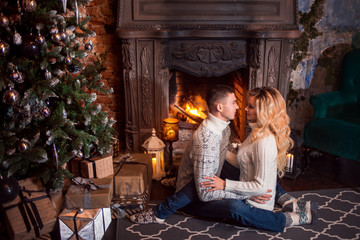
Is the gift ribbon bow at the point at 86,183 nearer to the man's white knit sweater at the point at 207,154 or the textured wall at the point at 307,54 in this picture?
the man's white knit sweater at the point at 207,154

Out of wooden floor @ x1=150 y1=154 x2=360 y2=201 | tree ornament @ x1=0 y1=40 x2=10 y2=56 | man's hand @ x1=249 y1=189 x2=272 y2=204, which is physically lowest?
wooden floor @ x1=150 y1=154 x2=360 y2=201

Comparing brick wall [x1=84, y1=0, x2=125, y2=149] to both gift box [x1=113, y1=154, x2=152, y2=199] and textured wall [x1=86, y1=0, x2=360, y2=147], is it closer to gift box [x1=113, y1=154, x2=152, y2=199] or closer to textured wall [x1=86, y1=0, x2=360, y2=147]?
textured wall [x1=86, y1=0, x2=360, y2=147]

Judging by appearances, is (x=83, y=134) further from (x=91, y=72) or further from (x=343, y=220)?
(x=343, y=220)

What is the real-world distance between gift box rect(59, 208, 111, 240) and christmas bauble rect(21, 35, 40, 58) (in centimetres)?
113

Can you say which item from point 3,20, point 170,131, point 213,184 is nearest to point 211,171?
point 213,184

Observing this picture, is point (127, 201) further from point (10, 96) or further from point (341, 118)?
point (341, 118)

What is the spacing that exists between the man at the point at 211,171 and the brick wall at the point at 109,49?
1.51m

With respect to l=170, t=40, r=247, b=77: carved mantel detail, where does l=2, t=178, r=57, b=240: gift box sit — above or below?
below

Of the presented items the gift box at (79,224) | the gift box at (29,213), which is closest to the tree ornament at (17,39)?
the gift box at (29,213)

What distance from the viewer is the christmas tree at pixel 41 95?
84.0 inches

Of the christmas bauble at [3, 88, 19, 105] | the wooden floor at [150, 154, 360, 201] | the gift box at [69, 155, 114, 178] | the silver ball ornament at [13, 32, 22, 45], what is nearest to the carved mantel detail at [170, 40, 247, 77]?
the wooden floor at [150, 154, 360, 201]

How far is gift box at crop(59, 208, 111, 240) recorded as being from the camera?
7.59ft

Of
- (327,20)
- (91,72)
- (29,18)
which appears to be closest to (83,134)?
(91,72)

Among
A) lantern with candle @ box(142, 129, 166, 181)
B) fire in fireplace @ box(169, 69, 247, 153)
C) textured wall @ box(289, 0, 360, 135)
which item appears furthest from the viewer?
fire in fireplace @ box(169, 69, 247, 153)
